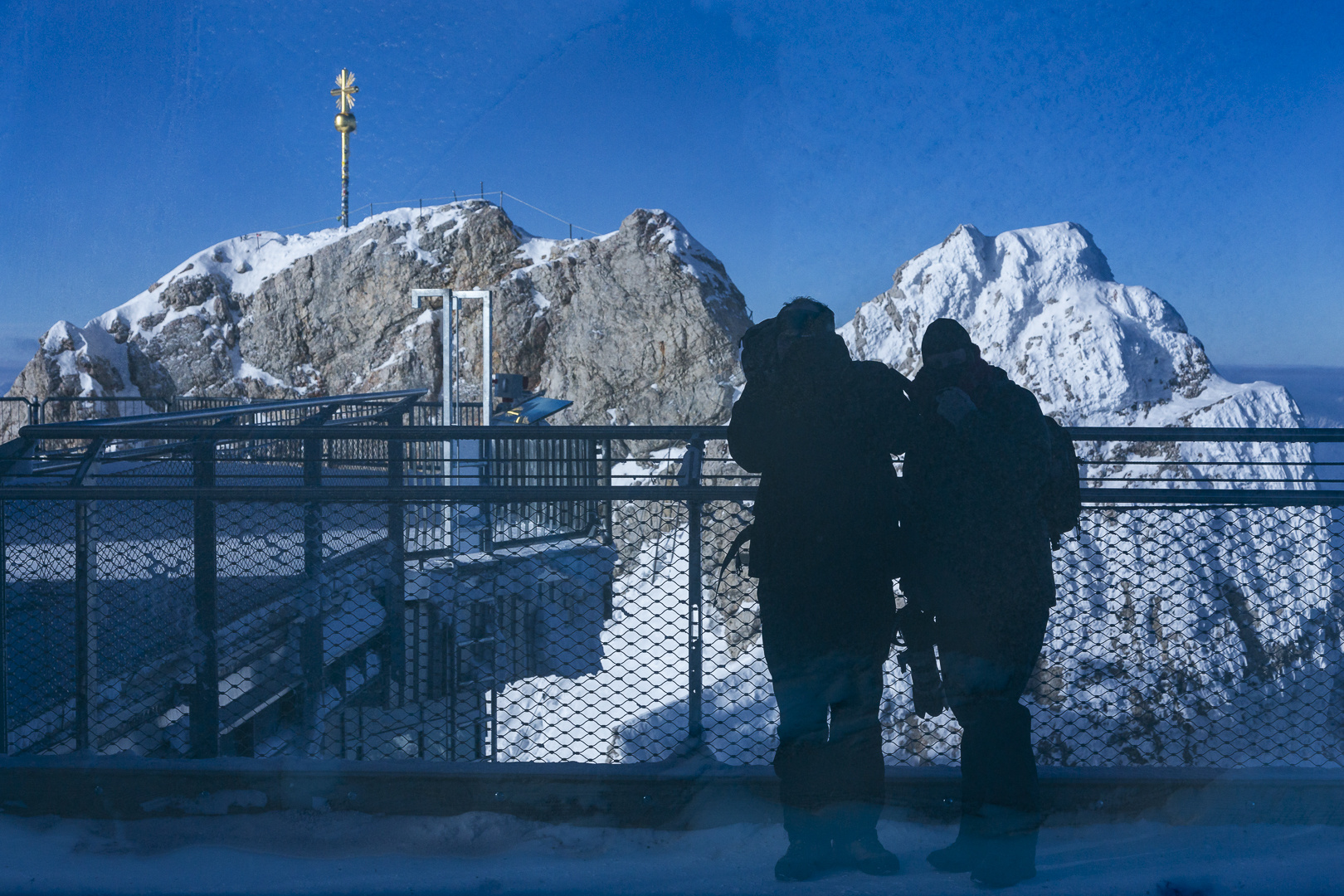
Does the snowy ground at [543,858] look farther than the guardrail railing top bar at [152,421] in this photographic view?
No

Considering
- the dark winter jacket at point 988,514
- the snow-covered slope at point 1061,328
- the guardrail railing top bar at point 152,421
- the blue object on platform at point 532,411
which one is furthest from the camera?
the snow-covered slope at point 1061,328

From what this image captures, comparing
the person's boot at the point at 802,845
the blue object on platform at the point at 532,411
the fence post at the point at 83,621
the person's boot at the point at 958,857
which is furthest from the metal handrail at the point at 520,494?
the blue object on platform at the point at 532,411

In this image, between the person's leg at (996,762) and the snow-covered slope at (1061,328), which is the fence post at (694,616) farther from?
the snow-covered slope at (1061,328)

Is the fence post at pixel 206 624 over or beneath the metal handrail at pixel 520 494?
beneath

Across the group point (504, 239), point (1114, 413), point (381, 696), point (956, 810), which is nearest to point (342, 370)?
point (504, 239)

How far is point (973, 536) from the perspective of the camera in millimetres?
2102

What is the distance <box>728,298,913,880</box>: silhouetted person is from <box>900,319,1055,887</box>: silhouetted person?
0.12m

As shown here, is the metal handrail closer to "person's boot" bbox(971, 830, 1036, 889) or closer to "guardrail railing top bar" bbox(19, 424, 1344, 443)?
"guardrail railing top bar" bbox(19, 424, 1344, 443)

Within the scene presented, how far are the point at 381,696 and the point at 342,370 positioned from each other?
3666cm

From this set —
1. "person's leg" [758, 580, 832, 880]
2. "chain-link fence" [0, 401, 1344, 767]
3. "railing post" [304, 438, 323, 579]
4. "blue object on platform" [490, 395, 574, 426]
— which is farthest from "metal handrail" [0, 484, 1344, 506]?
"blue object on platform" [490, 395, 574, 426]

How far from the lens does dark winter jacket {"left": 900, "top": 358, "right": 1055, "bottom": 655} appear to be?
2074 millimetres

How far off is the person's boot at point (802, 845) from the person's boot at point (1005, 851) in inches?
16.6

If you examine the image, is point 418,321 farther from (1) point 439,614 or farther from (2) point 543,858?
(2) point 543,858

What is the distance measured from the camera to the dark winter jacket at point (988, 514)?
207cm
